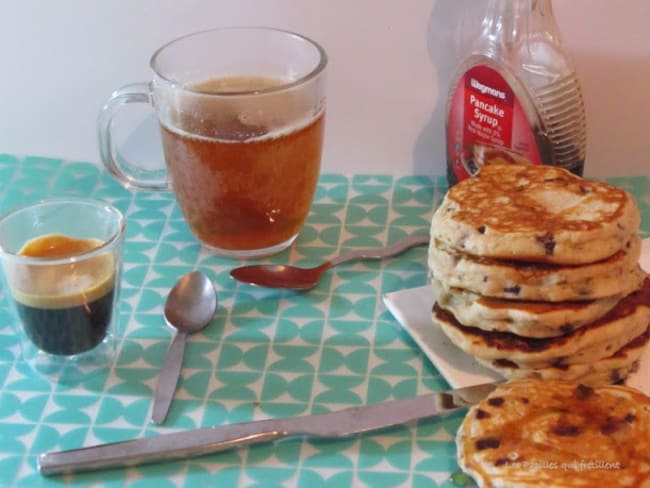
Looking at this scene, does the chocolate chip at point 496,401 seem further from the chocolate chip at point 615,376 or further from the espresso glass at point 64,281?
the espresso glass at point 64,281

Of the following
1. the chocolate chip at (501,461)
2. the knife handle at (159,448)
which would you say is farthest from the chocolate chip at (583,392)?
the knife handle at (159,448)

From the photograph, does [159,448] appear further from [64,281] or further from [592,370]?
[592,370]

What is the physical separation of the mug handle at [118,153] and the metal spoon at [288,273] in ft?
0.53

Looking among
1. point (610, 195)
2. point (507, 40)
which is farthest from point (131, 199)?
point (610, 195)

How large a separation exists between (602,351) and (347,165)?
509 millimetres

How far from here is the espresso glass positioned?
3.01 ft

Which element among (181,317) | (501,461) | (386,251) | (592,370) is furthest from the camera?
(386,251)

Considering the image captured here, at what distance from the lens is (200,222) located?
3.62 ft

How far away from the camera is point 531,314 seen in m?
0.84

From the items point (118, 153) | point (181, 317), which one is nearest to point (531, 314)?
point (181, 317)

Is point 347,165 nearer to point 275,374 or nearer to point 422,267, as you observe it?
point 422,267

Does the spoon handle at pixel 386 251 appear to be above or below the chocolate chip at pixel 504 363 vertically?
below

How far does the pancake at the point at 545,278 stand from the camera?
2.79 feet

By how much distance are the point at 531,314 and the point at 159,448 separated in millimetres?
340
